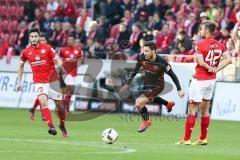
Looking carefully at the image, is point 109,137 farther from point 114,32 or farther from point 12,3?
point 12,3

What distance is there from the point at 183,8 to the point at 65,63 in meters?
5.59

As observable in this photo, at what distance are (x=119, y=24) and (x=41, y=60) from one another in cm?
1438

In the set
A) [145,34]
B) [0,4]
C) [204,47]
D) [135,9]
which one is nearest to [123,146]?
[204,47]

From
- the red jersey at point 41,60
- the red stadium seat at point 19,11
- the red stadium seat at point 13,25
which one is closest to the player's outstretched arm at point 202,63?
the red jersey at point 41,60

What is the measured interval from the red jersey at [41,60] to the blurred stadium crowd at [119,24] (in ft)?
33.1

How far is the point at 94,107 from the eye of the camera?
29672mm

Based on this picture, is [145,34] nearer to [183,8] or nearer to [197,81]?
[183,8]

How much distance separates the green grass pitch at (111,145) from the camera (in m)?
14.5

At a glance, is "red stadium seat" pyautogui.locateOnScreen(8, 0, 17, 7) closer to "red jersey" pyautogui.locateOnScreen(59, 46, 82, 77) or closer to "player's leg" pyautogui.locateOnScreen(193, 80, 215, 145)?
"red jersey" pyautogui.locateOnScreen(59, 46, 82, 77)

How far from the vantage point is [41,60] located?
61.7ft

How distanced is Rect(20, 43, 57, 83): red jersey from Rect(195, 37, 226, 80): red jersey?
3.50 metres

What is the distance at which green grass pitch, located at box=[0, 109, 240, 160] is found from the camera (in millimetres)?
14477

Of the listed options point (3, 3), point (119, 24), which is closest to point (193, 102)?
point (119, 24)

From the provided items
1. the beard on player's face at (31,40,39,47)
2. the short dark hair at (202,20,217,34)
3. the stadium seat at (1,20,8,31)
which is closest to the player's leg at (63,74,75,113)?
the beard on player's face at (31,40,39,47)
